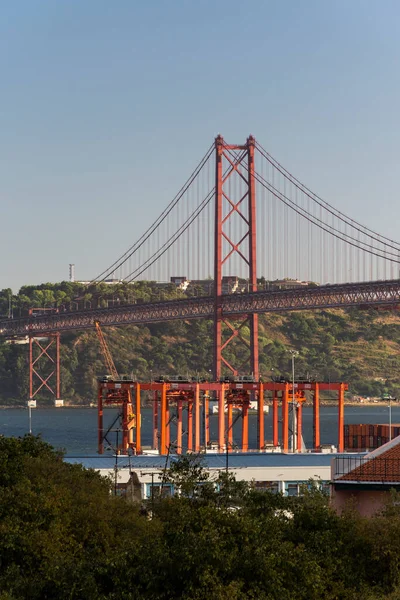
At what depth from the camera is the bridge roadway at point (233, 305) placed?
12612 centimetres

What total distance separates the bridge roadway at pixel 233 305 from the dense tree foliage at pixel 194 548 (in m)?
90.2

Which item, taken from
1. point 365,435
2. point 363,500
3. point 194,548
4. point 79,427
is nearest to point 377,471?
point 363,500

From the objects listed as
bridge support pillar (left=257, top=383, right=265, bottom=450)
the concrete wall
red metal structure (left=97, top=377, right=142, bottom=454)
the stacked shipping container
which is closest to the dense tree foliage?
the concrete wall

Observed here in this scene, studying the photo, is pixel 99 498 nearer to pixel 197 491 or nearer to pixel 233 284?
pixel 197 491

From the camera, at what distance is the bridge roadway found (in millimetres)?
126125

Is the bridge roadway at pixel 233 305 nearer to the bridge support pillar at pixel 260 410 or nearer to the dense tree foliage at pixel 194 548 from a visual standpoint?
the bridge support pillar at pixel 260 410

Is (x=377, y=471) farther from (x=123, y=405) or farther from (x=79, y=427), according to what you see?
(x=79, y=427)

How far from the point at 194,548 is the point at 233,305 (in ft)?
378

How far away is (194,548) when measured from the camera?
89.6ft

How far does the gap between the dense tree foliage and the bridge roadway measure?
3550 inches

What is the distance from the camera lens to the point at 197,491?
123 ft

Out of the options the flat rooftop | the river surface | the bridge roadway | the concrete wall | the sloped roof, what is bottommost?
the river surface

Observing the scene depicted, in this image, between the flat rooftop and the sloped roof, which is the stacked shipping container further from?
the sloped roof

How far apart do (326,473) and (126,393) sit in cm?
3204
